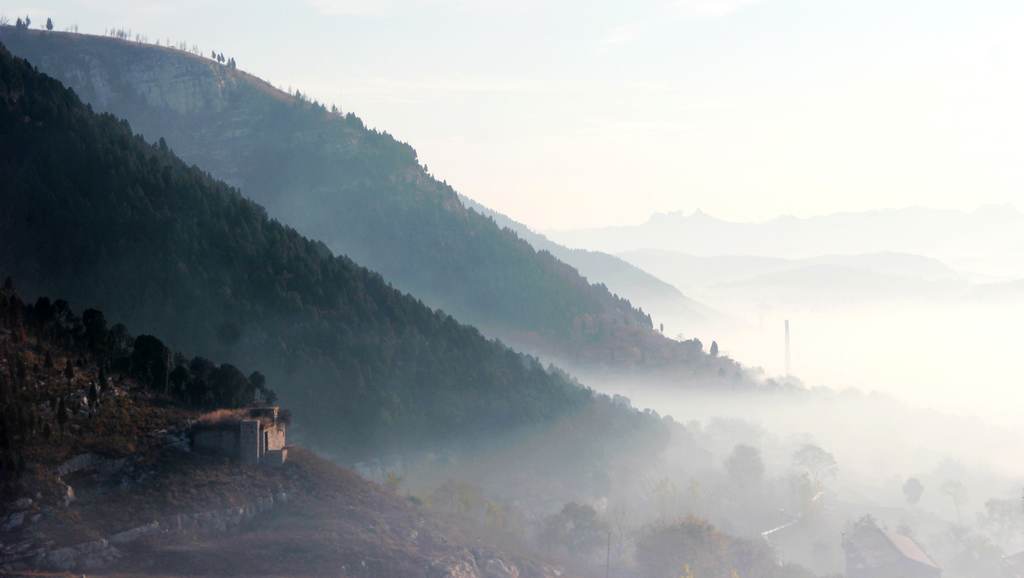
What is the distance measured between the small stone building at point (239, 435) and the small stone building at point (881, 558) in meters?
91.1

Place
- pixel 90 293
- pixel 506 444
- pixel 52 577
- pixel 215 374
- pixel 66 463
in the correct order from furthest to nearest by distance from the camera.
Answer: pixel 506 444 < pixel 90 293 < pixel 215 374 < pixel 66 463 < pixel 52 577

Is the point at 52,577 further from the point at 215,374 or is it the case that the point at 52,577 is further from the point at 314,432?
the point at 314,432

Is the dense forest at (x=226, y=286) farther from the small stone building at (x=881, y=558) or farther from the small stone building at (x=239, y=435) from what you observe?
the small stone building at (x=881, y=558)

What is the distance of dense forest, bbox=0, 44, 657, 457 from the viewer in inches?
5728

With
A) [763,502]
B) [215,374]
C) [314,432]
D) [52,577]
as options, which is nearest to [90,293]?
[314,432]

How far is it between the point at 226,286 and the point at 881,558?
8917cm

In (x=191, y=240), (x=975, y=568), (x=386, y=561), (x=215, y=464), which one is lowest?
(x=975, y=568)

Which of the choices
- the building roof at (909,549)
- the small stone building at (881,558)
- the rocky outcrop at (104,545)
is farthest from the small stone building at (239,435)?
the building roof at (909,549)

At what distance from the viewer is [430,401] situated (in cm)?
16438

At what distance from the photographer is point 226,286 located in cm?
15438

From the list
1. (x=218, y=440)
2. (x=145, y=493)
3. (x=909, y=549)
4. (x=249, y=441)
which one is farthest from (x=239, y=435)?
(x=909, y=549)

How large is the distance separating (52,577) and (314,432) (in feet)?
219

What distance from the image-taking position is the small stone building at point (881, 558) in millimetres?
166125

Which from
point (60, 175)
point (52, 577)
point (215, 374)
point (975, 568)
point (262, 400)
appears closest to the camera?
point (52, 577)
